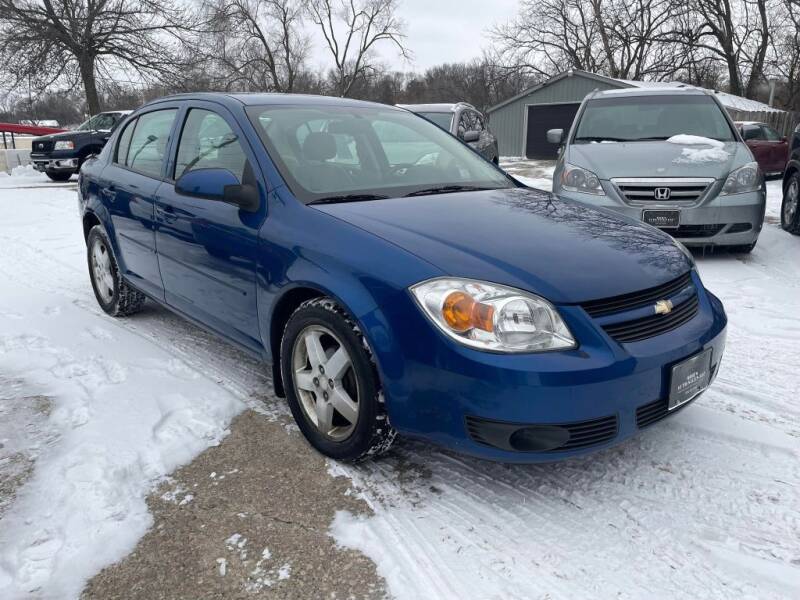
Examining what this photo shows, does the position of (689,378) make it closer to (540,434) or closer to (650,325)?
(650,325)

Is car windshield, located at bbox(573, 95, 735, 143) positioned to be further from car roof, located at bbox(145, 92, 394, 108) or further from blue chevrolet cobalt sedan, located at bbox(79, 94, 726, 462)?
car roof, located at bbox(145, 92, 394, 108)

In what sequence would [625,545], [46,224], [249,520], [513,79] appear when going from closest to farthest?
[625,545] < [249,520] < [46,224] < [513,79]

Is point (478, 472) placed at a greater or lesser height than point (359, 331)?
lesser

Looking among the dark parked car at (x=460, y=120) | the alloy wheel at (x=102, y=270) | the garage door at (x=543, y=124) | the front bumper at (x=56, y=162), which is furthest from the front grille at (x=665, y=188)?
the garage door at (x=543, y=124)

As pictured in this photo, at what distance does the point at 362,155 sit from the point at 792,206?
19.7ft

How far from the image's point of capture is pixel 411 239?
2.38m

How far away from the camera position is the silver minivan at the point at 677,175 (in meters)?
5.55

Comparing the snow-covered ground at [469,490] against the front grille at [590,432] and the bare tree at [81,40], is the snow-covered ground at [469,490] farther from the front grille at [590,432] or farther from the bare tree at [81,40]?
the bare tree at [81,40]

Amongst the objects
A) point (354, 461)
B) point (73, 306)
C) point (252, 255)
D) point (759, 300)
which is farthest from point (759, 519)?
point (73, 306)

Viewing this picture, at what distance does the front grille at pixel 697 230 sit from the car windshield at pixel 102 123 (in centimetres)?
1538

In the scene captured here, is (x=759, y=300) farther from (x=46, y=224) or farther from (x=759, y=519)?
(x=46, y=224)

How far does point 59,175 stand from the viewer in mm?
16172

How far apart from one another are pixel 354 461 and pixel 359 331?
1.91ft

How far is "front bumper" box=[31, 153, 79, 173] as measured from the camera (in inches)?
618
